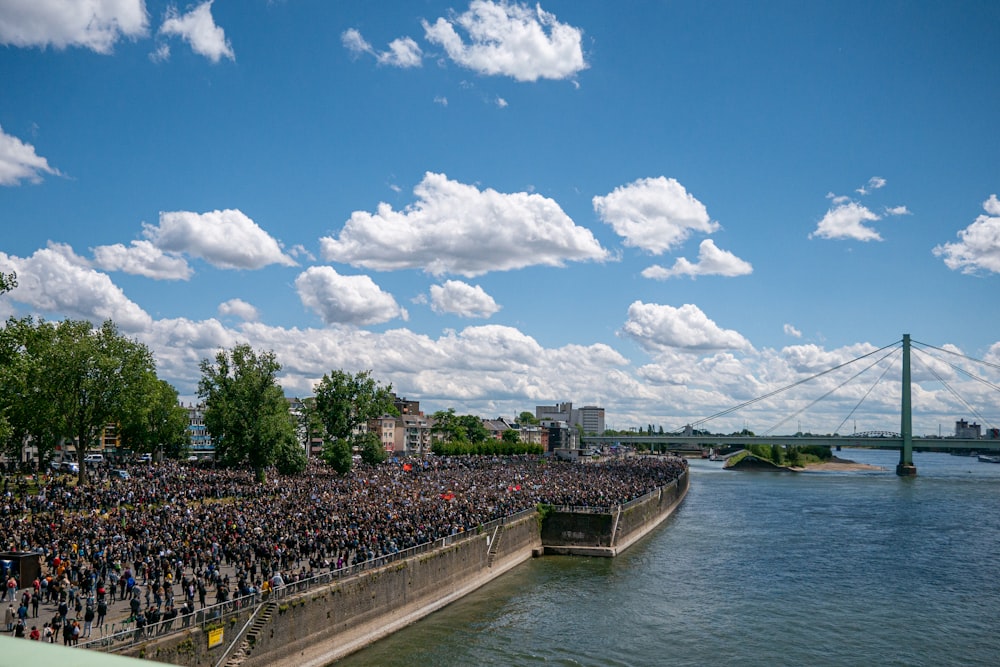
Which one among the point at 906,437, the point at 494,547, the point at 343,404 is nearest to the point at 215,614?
the point at 494,547

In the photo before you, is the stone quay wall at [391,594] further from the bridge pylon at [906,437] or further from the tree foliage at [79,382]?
the bridge pylon at [906,437]

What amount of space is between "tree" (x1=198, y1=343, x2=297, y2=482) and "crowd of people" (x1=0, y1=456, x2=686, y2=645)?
80.9 inches

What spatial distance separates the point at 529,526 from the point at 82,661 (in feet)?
132

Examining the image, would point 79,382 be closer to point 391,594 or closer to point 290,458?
point 290,458

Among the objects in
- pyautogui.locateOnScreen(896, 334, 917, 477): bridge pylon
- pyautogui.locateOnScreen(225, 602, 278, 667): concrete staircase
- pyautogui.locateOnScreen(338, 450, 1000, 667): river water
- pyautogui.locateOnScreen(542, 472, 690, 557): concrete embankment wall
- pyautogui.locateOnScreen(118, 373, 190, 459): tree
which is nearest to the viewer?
pyautogui.locateOnScreen(225, 602, 278, 667): concrete staircase

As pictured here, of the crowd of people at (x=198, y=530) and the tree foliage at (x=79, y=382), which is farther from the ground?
the tree foliage at (x=79, y=382)

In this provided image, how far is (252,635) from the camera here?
882 inches

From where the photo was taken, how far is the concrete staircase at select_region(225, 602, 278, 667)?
2169cm

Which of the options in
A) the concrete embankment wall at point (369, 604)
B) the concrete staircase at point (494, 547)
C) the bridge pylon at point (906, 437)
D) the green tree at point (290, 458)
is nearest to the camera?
the concrete embankment wall at point (369, 604)

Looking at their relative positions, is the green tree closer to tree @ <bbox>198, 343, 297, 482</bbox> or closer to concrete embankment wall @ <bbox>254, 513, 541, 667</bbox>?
tree @ <bbox>198, 343, 297, 482</bbox>

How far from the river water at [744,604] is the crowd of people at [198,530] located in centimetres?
410

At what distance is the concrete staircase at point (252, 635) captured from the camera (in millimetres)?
21688

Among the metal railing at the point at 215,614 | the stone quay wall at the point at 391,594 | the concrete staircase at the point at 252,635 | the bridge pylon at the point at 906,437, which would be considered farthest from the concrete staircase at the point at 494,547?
the bridge pylon at the point at 906,437

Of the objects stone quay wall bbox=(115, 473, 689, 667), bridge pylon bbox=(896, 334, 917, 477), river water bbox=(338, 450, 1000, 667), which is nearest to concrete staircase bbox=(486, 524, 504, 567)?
stone quay wall bbox=(115, 473, 689, 667)
